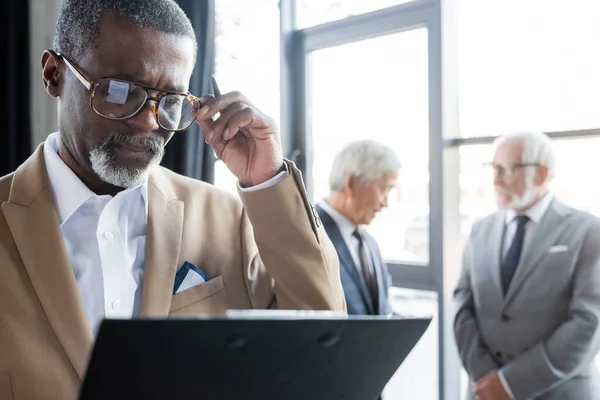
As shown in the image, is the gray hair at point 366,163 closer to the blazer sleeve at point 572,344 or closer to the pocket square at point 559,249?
the pocket square at point 559,249

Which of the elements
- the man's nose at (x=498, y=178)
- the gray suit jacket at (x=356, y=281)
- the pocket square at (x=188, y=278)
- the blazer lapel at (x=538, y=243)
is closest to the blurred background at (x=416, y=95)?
the man's nose at (x=498, y=178)

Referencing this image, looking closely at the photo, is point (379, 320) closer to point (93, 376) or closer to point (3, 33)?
point (93, 376)

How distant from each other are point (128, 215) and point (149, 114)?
0.71 feet

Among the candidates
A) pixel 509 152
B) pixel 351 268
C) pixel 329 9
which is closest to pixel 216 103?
pixel 351 268

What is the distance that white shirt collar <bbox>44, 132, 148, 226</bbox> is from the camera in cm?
124

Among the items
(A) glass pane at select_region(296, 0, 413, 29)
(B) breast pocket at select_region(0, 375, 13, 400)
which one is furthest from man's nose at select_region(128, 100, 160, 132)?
(A) glass pane at select_region(296, 0, 413, 29)

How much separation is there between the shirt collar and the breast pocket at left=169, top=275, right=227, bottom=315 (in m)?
1.80

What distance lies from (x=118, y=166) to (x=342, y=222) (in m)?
1.97

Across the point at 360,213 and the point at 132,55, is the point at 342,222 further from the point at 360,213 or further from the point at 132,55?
the point at 132,55

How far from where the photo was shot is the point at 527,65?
3111 millimetres

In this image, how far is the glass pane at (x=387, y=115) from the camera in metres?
3.43

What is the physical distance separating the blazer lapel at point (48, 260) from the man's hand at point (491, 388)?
2108 mm

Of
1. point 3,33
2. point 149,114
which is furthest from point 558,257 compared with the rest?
point 3,33

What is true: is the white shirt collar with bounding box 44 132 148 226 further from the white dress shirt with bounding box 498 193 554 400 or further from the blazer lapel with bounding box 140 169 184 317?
the white dress shirt with bounding box 498 193 554 400
